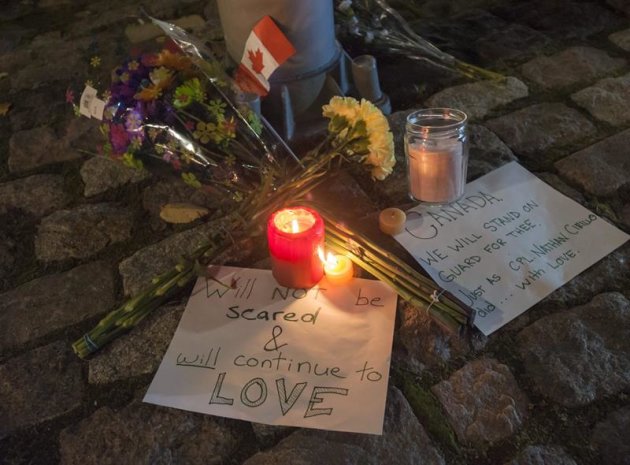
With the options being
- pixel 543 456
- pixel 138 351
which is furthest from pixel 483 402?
pixel 138 351

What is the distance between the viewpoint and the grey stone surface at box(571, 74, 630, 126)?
1504 millimetres

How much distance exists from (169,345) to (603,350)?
786 mm

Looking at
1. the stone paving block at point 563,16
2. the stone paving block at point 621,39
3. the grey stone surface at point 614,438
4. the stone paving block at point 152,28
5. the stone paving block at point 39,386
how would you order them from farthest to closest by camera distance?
1. the stone paving block at point 152,28
2. the stone paving block at point 563,16
3. the stone paving block at point 621,39
4. the stone paving block at point 39,386
5. the grey stone surface at point 614,438

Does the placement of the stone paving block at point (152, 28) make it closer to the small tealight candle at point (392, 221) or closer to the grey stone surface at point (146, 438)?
the small tealight candle at point (392, 221)

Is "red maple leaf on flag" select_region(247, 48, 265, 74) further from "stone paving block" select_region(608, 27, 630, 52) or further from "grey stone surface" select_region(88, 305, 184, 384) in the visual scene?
"stone paving block" select_region(608, 27, 630, 52)

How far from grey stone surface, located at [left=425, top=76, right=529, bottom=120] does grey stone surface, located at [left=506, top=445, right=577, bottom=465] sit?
3.18ft

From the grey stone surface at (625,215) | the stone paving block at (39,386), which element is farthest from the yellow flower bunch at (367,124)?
the stone paving block at (39,386)

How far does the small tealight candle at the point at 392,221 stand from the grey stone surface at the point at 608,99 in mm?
708

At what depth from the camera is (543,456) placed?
0.85 metres

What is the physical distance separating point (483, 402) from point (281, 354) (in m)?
0.36

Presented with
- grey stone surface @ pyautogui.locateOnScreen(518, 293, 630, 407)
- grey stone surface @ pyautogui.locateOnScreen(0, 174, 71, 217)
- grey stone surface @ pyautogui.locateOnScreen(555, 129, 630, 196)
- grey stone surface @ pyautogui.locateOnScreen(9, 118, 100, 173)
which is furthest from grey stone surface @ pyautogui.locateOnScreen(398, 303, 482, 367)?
grey stone surface @ pyautogui.locateOnScreen(9, 118, 100, 173)

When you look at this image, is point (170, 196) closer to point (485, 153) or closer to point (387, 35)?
point (485, 153)

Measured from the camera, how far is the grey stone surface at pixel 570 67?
1.67 meters

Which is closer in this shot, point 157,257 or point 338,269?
point 338,269
